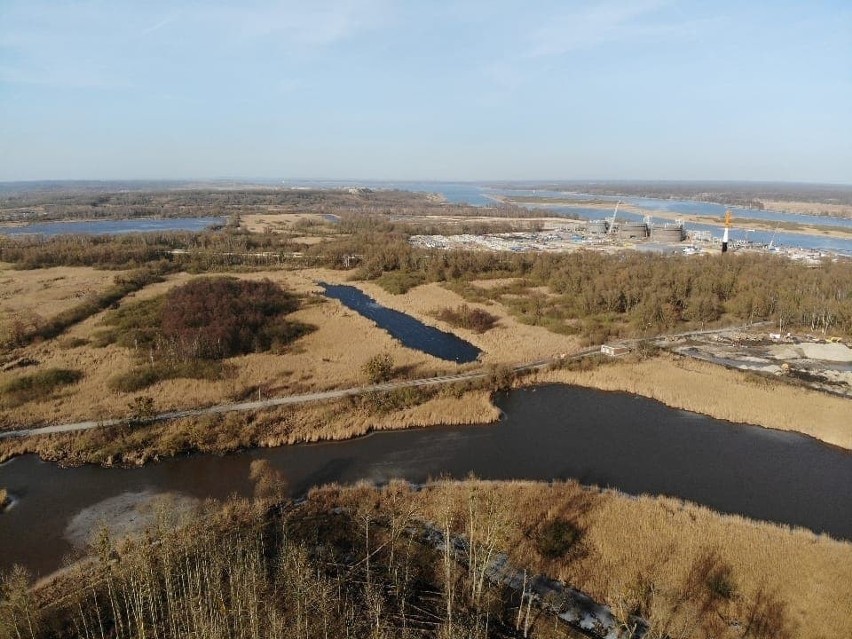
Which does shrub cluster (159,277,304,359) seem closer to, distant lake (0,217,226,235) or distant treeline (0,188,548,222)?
distant lake (0,217,226,235)

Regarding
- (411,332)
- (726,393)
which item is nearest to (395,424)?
(411,332)

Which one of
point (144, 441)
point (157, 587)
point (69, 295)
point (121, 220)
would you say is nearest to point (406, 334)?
point (144, 441)

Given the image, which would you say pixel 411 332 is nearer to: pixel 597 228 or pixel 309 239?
pixel 309 239

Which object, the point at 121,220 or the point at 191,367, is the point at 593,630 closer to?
the point at 191,367

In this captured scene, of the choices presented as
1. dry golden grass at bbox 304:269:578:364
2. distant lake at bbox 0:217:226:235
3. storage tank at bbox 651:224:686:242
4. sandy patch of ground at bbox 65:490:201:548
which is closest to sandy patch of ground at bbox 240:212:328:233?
distant lake at bbox 0:217:226:235

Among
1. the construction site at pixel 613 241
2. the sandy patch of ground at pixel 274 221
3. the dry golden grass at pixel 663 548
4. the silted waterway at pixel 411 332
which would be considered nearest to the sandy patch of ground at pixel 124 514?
the dry golden grass at pixel 663 548

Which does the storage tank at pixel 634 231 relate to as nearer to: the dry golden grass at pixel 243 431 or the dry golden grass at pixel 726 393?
the dry golden grass at pixel 726 393
